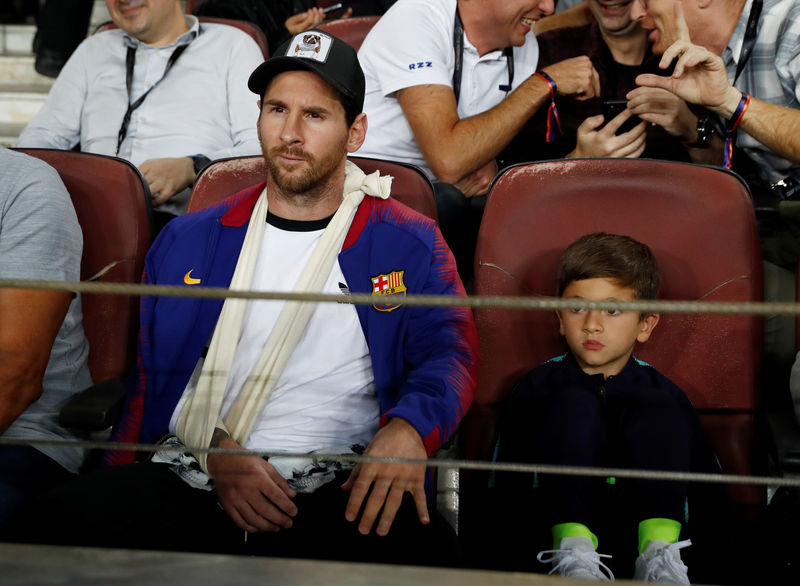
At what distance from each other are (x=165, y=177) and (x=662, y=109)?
123 centimetres

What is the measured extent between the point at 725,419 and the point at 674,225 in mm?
375

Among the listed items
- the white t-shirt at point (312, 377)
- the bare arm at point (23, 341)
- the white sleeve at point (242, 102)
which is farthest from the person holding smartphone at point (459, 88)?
the bare arm at point (23, 341)

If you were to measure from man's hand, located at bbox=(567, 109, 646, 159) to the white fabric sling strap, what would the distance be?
81 cm

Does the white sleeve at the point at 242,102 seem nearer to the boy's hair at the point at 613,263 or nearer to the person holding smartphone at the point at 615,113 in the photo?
the person holding smartphone at the point at 615,113

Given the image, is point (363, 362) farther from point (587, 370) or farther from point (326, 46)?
point (326, 46)

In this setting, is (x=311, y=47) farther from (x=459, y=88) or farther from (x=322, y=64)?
(x=459, y=88)

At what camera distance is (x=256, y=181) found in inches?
73.0

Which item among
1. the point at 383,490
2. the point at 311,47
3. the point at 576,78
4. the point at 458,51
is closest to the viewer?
the point at 383,490

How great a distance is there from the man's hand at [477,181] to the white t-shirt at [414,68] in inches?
4.4

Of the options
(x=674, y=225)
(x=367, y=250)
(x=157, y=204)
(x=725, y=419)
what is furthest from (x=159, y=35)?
(x=725, y=419)

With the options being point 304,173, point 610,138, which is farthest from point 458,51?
point 304,173

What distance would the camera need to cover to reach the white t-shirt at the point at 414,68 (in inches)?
90.0

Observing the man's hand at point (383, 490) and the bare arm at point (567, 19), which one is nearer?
the man's hand at point (383, 490)

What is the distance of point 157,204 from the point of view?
2273 mm
